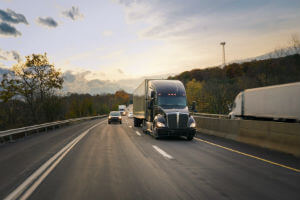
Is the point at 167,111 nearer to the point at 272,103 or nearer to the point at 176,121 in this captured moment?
the point at 176,121

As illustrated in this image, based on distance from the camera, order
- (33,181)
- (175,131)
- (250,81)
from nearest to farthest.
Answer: (33,181) < (175,131) < (250,81)

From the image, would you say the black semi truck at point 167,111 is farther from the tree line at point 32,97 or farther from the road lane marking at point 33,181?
the tree line at point 32,97

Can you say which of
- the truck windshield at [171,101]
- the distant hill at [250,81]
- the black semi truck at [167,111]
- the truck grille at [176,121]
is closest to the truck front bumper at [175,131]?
the black semi truck at [167,111]

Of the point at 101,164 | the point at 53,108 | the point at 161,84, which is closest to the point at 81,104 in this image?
the point at 53,108

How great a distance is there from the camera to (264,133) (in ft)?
37.2

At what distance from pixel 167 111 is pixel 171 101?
139 centimetres

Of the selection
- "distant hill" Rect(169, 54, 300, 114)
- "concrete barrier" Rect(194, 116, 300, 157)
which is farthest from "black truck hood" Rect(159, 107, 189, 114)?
"distant hill" Rect(169, 54, 300, 114)

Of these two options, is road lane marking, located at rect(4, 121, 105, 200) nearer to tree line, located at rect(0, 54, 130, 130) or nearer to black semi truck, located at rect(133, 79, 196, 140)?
black semi truck, located at rect(133, 79, 196, 140)

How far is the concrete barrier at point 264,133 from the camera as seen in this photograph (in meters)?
9.57

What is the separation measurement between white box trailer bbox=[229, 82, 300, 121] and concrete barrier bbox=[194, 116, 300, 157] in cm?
666

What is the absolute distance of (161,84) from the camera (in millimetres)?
16641

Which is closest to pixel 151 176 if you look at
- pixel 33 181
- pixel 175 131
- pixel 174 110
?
pixel 33 181

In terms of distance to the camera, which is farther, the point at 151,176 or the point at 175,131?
the point at 175,131

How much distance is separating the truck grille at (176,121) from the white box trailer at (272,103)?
979cm
